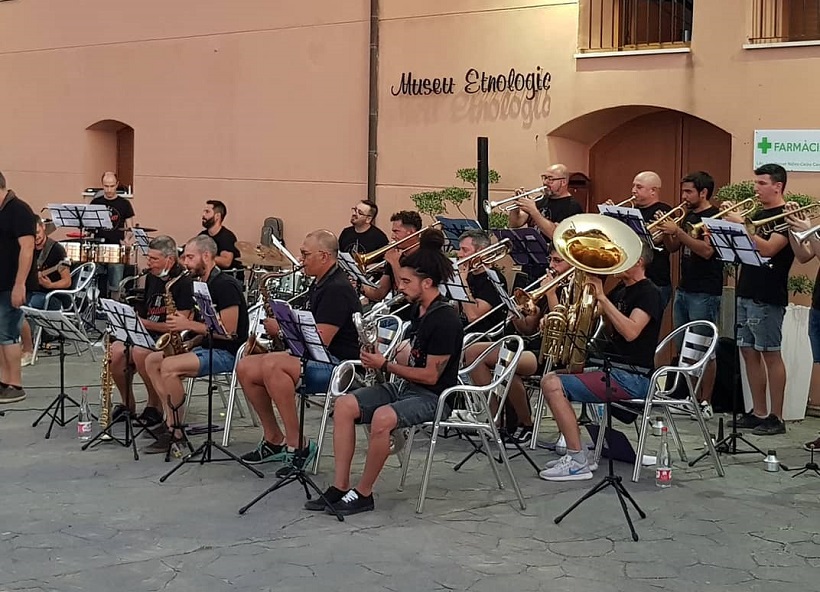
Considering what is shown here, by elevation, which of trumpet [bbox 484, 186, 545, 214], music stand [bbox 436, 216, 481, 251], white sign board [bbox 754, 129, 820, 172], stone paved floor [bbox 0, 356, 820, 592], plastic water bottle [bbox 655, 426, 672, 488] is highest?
white sign board [bbox 754, 129, 820, 172]

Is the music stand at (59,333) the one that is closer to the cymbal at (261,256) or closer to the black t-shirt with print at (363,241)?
the cymbal at (261,256)

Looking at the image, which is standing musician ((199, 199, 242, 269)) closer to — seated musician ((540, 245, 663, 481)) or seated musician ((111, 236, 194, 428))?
seated musician ((111, 236, 194, 428))

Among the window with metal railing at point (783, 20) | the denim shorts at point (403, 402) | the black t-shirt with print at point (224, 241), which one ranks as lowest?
the denim shorts at point (403, 402)

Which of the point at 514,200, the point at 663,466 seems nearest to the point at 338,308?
the point at 663,466

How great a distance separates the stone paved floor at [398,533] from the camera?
5082 millimetres

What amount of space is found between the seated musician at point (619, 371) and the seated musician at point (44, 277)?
19.0 feet

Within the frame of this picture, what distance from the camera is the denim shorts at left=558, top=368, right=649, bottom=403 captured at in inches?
264

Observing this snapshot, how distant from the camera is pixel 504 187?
11133mm

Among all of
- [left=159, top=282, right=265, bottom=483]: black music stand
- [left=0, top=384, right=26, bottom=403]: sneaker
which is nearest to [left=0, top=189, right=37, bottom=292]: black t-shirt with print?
[left=0, top=384, right=26, bottom=403]: sneaker

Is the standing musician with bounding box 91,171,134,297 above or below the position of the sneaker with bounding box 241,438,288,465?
above

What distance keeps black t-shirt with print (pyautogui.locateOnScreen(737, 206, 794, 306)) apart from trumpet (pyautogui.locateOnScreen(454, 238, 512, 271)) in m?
1.79

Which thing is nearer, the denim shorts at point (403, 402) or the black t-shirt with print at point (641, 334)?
the denim shorts at point (403, 402)

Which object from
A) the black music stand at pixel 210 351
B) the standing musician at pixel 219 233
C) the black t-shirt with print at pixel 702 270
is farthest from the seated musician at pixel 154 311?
the black t-shirt with print at pixel 702 270

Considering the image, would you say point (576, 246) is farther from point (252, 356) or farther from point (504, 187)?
point (504, 187)
